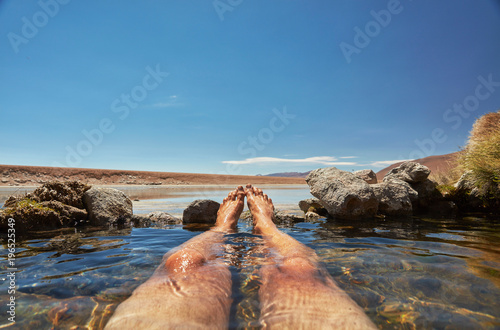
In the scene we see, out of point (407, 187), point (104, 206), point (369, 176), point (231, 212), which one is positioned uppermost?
point (369, 176)

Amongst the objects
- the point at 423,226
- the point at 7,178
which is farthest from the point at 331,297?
the point at 7,178

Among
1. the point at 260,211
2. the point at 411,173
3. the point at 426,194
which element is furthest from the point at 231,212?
the point at 426,194

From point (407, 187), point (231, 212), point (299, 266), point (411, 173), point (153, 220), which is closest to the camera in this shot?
point (299, 266)

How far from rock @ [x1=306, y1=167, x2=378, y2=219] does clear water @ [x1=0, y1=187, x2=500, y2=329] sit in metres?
1.19

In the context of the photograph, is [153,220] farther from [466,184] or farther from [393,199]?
[466,184]

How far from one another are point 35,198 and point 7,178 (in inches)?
1195

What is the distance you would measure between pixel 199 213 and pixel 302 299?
417 centimetres

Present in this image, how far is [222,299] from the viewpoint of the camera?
1784 millimetres

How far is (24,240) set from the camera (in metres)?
3.65

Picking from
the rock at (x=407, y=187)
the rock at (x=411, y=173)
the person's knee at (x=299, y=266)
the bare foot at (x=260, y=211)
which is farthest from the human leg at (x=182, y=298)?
the rock at (x=411, y=173)

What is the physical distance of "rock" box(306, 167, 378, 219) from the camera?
17.9 ft

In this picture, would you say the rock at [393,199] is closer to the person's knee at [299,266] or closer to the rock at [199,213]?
the rock at [199,213]

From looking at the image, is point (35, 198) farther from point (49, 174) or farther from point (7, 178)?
point (49, 174)

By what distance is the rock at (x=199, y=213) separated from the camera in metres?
5.53
